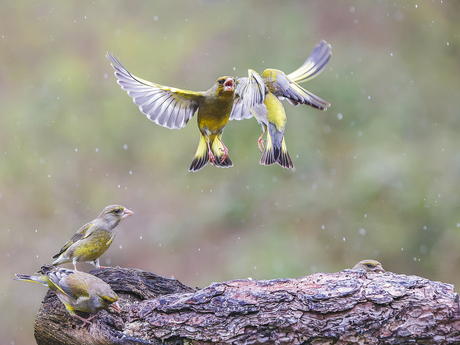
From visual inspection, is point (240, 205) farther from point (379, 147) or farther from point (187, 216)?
point (379, 147)

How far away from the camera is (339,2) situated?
412 inches

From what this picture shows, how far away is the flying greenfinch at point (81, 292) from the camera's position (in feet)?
8.58

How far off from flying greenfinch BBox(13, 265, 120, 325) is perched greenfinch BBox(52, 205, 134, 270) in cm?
26

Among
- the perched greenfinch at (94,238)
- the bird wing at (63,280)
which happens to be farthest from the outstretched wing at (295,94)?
the bird wing at (63,280)

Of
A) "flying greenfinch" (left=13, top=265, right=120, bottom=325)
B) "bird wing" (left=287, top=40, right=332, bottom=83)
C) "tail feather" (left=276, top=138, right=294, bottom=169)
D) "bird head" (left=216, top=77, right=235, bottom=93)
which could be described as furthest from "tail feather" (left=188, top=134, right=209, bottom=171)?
"flying greenfinch" (left=13, top=265, right=120, bottom=325)

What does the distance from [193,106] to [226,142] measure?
6259 mm

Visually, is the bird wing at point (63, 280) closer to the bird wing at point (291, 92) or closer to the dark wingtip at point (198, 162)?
the dark wingtip at point (198, 162)

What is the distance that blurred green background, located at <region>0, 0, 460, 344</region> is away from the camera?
8500 millimetres

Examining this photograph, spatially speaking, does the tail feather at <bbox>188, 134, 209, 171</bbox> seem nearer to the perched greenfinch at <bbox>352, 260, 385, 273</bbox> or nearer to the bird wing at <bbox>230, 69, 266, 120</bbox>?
the bird wing at <bbox>230, 69, 266, 120</bbox>

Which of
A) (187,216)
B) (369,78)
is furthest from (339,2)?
(187,216)

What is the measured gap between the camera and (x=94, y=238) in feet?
9.89

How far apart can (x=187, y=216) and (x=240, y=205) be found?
3.69 ft

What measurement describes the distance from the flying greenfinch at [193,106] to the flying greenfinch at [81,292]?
87cm

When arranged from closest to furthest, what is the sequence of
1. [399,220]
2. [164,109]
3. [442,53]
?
[164,109], [399,220], [442,53]
